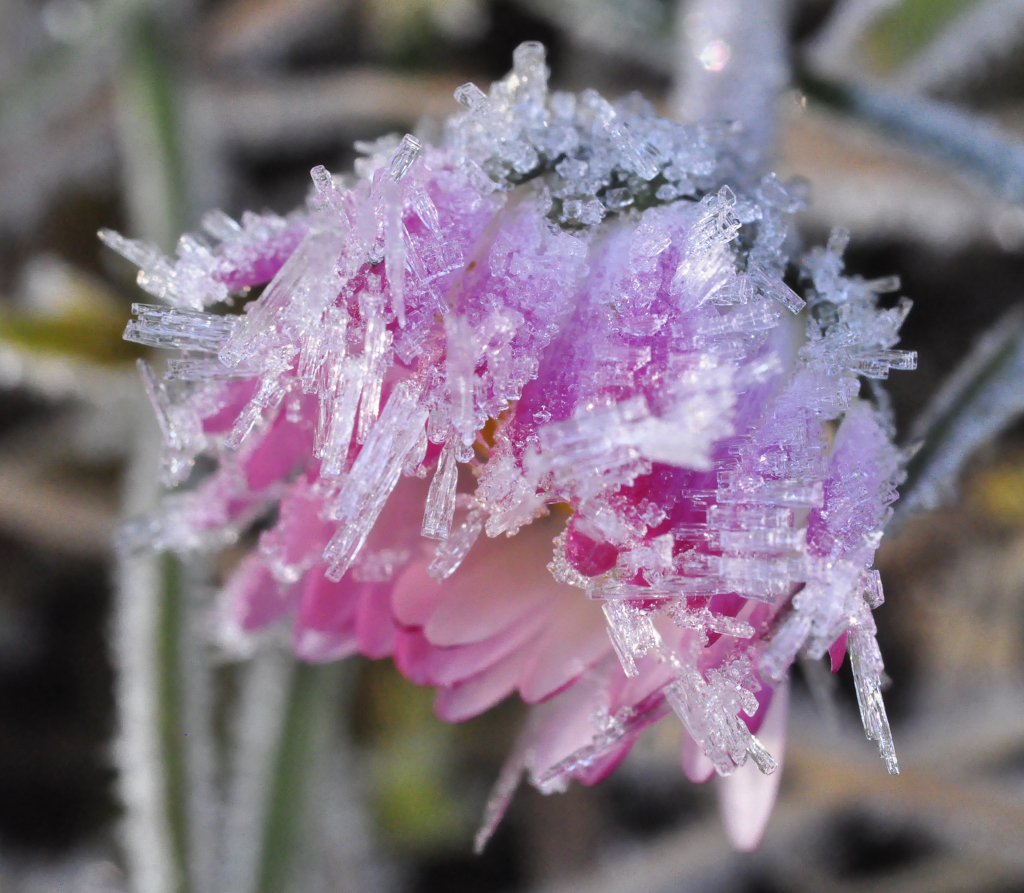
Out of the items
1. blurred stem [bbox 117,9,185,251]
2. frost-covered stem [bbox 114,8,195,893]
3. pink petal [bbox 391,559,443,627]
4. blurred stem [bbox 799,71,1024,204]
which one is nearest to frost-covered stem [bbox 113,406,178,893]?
frost-covered stem [bbox 114,8,195,893]

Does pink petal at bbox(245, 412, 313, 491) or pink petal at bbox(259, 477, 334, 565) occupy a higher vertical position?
pink petal at bbox(245, 412, 313, 491)

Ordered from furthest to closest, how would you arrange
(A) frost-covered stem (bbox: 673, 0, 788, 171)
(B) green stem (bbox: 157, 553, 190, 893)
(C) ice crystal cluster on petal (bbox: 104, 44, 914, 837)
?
(B) green stem (bbox: 157, 553, 190, 893) → (A) frost-covered stem (bbox: 673, 0, 788, 171) → (C) ice crystal cluster on petal (bbox: 104, 44, 914, 837)

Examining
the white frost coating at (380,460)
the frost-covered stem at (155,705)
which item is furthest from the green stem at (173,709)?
the white frost coating at (380,460)

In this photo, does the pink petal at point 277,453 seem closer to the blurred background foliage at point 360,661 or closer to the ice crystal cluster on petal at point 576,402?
the ice crystal cluster on petal at point 576,402

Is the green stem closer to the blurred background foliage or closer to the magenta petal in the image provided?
the blurred background foliage

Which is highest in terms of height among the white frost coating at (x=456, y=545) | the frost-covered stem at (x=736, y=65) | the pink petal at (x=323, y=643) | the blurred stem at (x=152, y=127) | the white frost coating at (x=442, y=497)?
the frost-covered stem at (x=736, y=65)
